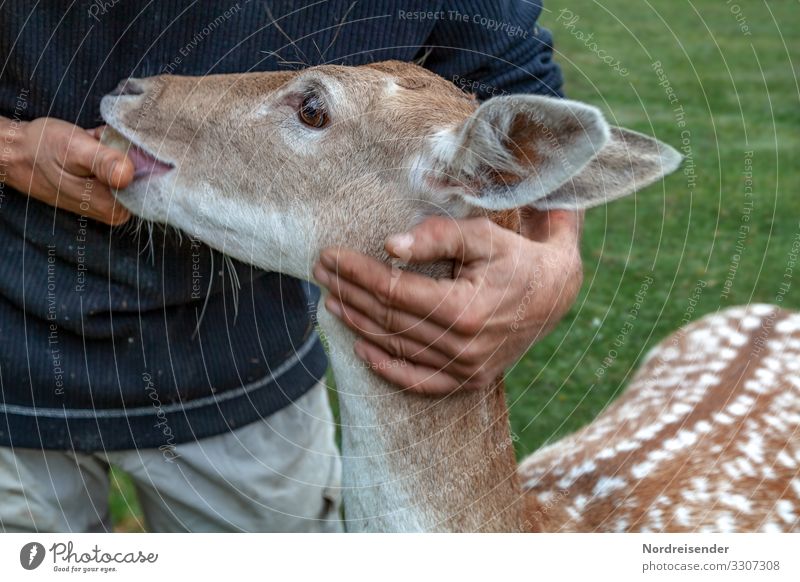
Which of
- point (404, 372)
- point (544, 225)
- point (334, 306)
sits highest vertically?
point (544, 225)

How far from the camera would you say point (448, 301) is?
6.68 ft

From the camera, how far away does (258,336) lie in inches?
104

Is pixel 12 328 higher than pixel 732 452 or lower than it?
higher

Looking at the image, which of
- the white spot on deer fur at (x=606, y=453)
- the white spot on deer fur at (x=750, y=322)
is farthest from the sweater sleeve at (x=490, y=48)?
the white spot on deer fur at (x=750, y=322)

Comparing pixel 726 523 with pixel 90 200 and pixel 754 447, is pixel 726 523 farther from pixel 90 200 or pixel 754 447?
pixel 90 200

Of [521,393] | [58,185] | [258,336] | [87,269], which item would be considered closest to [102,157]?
[58,185]

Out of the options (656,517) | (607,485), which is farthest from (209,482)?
(656,517)

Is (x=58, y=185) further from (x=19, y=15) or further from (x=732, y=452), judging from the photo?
(x=732, y=452)

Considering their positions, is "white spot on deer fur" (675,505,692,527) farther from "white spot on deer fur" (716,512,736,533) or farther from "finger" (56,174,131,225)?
"finger" (56,174,131,225)

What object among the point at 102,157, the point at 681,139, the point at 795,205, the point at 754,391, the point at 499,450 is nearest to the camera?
the point at 102,157

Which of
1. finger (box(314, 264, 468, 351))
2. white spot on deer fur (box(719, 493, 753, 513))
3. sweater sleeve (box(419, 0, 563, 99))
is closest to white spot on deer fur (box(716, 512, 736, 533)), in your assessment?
white spot on deer fur (box(719, 493, 753, 513))

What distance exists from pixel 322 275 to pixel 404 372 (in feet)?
0.96

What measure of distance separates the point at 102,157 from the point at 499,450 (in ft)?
3.83

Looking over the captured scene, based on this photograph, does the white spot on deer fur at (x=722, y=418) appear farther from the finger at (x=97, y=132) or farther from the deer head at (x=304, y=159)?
the finger at (x=97, y=132)
